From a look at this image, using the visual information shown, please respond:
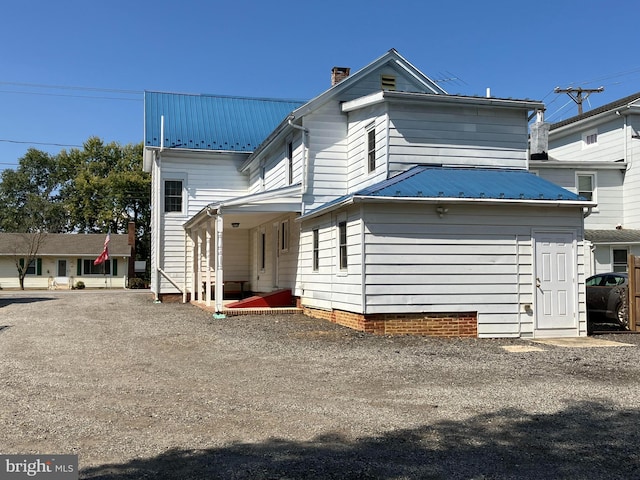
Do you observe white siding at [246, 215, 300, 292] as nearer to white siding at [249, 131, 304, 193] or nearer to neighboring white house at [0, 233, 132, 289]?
white siding at [249, 131, 304, 193]

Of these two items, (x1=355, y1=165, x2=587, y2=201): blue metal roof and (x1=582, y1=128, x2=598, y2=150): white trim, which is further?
(x1=582, y1=128, x2=598, y2=150): white trim

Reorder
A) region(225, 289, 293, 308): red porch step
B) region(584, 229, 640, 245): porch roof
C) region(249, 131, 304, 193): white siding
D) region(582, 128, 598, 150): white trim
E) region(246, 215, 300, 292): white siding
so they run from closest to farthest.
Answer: region(249, 131, 304, 193): white siding → region(225, 289, 293, 308): red porch step → region(246, 215, 300, 292): white siding → region(584, 229, 640, 245): porch roof → region(582, 128, 598, 150): white trim

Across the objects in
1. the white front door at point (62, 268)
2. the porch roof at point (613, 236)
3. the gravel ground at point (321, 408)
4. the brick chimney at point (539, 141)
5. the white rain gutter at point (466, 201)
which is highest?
the brick chimney at point (539, 141)

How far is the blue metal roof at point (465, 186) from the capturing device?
1241 centimetres

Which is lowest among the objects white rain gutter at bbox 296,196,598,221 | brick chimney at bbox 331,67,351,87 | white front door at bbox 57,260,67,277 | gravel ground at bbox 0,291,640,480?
gravel ground at bbox 0,291,640,480

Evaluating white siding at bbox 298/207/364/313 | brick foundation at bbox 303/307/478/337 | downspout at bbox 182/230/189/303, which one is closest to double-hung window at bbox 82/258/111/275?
downspout at bbox 182/230/189/303

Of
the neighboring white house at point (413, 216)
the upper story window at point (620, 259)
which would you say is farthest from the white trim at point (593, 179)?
the neighboring white house at point (413, 216)

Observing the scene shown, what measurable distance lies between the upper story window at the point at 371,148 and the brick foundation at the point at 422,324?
173 inches

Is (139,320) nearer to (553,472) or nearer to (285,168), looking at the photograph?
(285,168)

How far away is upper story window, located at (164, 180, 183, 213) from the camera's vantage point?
23.0 meters

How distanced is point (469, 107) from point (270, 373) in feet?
31.2

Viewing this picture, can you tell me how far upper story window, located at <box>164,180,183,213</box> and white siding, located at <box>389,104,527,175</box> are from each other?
11373 millimetres

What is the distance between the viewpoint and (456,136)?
14828mm

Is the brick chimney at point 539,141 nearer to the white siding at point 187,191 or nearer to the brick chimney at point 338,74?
the brick chimney at point 338,74
